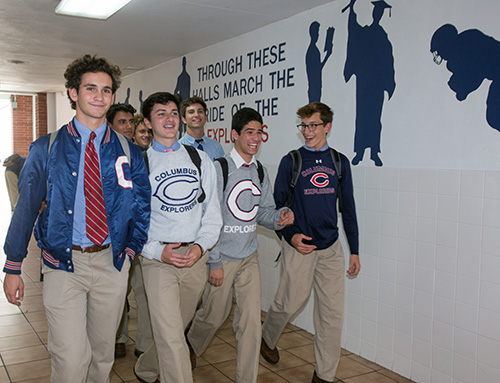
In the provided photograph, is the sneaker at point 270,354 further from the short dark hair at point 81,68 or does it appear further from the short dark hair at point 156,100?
the short dark hair at point 81,68

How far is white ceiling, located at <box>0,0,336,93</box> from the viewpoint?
4516 millimetres

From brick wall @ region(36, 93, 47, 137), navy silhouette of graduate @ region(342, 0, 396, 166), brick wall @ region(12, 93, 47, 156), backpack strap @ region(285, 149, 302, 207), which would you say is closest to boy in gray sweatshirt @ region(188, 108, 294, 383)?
backpack strap @ region(285, 149, 302, 207)

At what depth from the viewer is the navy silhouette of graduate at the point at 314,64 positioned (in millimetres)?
4336

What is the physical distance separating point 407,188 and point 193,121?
72.3 inches

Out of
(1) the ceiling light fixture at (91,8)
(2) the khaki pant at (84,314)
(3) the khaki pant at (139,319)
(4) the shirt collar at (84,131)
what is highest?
(1) the ceiling light fixture at (91,8)

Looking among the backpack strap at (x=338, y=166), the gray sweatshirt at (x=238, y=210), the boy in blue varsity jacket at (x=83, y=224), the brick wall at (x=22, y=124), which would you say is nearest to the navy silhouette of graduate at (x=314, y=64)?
the backpack strap at (x=338, y=166)

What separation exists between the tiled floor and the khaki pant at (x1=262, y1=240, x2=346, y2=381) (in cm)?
31

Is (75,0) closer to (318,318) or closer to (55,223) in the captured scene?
(55,223)

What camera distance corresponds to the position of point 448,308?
3348 millimetres

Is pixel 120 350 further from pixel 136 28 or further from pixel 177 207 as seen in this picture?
pixel 136 28

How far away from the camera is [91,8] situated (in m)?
4.46

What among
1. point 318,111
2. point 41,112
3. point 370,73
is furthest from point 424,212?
point 41,112

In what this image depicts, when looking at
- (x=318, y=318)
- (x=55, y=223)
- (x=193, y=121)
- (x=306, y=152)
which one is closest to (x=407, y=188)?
(x=306, y=152)

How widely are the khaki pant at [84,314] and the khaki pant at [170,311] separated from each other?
0.79 ft
